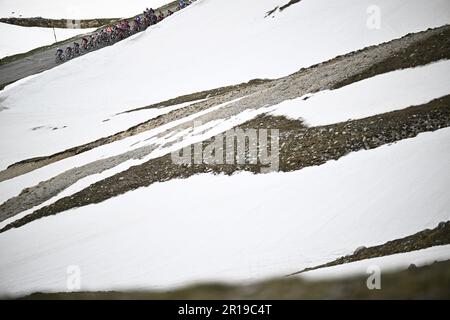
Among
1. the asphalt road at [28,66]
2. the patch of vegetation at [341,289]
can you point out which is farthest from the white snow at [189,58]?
the patch of vegetation at [341,289]

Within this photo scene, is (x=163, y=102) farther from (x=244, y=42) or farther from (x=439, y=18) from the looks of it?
(x=439, y=18)

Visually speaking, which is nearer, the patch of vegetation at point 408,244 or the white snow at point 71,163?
the patch of vegetation at point 408,244

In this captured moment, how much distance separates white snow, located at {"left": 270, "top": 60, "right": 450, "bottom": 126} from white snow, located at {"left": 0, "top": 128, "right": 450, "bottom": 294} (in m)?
3.23

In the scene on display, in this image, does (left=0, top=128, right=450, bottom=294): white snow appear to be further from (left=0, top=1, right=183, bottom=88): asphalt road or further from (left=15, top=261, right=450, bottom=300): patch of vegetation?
(left=0, top=1, right=183, bottom=88): asphalt road

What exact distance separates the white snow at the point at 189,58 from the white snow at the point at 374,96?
35.1ft

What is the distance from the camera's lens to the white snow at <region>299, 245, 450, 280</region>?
6.79 metres

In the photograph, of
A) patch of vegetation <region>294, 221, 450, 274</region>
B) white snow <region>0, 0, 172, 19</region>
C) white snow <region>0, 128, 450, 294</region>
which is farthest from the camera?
white snow <region>0, 0, 172, 19</region>

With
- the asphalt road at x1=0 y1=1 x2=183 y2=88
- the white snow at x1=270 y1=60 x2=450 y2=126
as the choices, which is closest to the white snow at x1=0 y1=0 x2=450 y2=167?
the asphalt road at x1=0 y1=1 x2=183 y2=88

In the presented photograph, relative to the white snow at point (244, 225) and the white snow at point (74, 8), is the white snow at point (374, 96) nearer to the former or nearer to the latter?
the white snow at point (244, 225)

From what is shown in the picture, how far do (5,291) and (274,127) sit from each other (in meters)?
13.7

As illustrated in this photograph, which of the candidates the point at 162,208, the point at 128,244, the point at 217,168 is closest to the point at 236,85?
the point at 217,168

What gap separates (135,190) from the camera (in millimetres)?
17469

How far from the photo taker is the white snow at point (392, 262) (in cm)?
679

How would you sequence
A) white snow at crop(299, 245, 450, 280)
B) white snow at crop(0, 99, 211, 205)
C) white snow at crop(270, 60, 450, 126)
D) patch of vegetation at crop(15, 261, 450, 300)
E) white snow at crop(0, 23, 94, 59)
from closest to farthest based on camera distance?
patch of vegetation at crop(15, 261, 450, 300) → white snow at crop(299, 245, 450, 280) → white snow at crop(270, 60, 450, 126) → white snow at crop(0, 99, 211, 205) → white snow at crop(0, 23, 94, 59)
